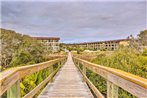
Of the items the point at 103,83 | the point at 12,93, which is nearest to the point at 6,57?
the point at 103,83

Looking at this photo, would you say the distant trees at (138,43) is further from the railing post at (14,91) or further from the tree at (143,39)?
the railing post at (14,91)

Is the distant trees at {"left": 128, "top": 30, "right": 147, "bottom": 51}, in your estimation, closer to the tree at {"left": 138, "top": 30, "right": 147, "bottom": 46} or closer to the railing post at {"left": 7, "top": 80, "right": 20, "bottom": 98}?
the tree at {"left": 138, "top": 30, "right": 147, "bottom": 46}

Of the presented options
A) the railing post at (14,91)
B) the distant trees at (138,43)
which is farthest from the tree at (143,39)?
the railing post at (14,91)

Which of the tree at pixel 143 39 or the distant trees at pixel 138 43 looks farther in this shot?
the tree at pixel 143 39

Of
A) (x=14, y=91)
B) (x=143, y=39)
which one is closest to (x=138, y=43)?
(x=143, y=39)

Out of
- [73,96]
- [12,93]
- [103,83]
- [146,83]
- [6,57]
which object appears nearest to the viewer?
[146,83]

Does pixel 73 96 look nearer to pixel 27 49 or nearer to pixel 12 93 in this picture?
pixel 12 93

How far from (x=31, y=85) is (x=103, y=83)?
2.45 metres

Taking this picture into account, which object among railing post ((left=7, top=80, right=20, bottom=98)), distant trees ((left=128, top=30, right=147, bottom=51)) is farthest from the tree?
railing post ((left=7, top=80, right=20, bottom=98))

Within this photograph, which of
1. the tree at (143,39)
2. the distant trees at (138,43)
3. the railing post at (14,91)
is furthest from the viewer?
the tree at (143,39)

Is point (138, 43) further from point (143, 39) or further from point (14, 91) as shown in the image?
point (14, 91)

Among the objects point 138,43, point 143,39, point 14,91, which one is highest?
point 143,39

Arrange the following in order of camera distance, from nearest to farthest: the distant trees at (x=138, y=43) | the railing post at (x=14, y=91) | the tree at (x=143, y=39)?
the railing post at (x=14, y=91) → the distant trees at (x=138, y=43) → the tree at (x=143, y=39)

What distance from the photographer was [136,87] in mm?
2205
